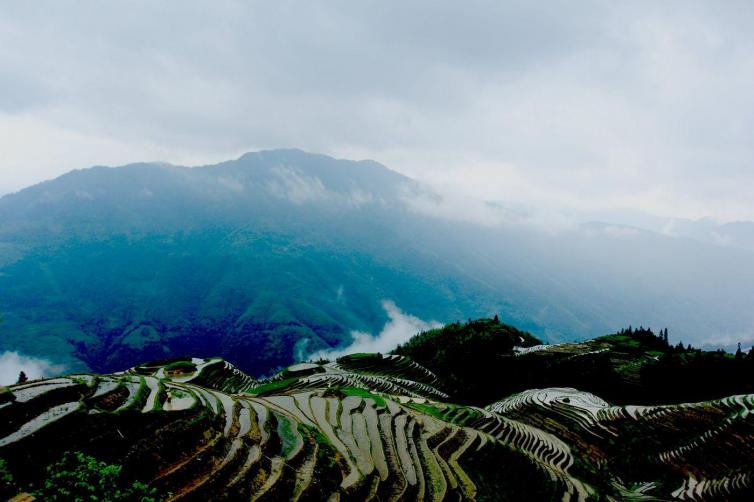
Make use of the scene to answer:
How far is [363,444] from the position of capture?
16.8m

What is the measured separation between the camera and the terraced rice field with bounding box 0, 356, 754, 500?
11508mm

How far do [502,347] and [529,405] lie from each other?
25501 mm

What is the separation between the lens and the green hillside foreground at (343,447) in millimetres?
10953

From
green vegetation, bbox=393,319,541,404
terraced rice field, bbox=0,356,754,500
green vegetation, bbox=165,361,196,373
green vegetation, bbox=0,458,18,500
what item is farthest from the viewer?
green vegetation, bbox=393,319,541,404

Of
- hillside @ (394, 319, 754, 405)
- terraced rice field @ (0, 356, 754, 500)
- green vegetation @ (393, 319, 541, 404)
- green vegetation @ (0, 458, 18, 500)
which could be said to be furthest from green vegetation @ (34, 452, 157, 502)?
green vegetation @ (393, 319, 541, 404)

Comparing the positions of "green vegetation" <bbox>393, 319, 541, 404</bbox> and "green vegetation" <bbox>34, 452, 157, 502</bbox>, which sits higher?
"green vegetation" <bbox>34, 452, 157, 502</bbox>

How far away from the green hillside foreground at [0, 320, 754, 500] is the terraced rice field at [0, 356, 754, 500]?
54 millimetres

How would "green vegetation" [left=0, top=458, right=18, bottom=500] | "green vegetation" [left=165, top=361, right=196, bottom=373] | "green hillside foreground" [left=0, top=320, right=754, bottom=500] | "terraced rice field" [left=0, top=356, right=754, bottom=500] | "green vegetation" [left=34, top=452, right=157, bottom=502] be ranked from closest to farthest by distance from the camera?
"green vegetation" [left=34, top=452, right=157, bottom=502]
"green vegetation" [left=0, top=458, right=18, bottom=500]
"green hillside foreground" [left=0, top=320, right=754, bottom=500]
"terraced rice field" [left=0, top=356, right=754, bottom=500]
"green vegetation" [left=165, top=361, right=196, bottom=373]

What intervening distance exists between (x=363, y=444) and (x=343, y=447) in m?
1.24

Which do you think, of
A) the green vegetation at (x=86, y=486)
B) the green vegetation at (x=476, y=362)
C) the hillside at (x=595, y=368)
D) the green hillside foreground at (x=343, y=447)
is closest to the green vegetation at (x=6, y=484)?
the green hillside foreground at (x=343, y=447)

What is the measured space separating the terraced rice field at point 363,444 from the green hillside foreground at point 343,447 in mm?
54

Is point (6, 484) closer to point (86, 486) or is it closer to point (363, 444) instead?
point (86, 486)

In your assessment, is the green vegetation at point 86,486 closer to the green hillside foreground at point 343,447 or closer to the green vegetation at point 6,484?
the green hillside foreground at point 343,447

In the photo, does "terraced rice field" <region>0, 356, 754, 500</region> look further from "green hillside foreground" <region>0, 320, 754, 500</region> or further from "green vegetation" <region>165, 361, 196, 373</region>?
"green vegetation" <region>165, 361, 196, 373</region>
